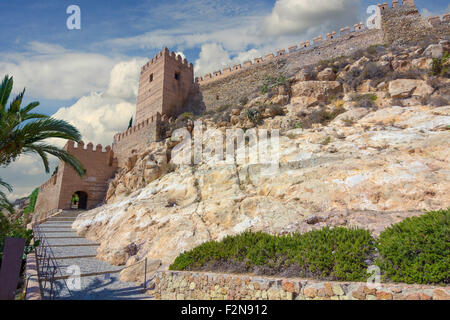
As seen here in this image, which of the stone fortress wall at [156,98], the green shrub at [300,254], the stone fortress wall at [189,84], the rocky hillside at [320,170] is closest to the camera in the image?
the green shrub at [300,254]

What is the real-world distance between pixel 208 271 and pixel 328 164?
19.1 ft

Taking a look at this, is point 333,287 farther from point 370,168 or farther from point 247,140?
point 247,140

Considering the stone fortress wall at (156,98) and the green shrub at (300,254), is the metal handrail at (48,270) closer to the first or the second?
the green shrub at (300,254)

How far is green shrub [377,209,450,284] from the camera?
422 cm

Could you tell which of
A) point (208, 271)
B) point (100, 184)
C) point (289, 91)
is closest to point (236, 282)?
point (208, 271)

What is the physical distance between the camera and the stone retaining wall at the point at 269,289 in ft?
13.5

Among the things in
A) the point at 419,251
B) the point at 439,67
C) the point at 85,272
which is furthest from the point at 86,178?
the point at 439,67

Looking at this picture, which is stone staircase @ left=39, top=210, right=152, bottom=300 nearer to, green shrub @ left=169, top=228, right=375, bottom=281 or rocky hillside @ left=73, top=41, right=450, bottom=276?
rocky hillside @ left=73, top=41, right=450, bottom=276

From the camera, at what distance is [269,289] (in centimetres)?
541

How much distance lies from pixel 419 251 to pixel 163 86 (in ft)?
74.1

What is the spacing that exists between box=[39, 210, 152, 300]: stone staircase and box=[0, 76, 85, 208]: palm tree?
3769 mm

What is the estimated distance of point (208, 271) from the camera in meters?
6.98

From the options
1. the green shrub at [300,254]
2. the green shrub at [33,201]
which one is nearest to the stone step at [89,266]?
the green shrub at [300,254]

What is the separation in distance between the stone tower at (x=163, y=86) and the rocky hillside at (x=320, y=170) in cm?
718
